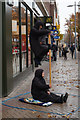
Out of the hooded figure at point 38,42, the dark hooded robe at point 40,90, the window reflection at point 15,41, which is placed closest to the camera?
the hooded figure at point 38,42

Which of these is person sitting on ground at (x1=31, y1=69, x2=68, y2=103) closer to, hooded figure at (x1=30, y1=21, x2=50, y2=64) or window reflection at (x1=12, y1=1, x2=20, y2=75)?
hooded figure at (x1=30, y1=21, x2=50, y2=64)

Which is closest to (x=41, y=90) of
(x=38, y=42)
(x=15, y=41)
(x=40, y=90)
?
(x=40, y=90)

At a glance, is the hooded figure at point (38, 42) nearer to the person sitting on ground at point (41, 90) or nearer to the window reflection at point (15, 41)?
the person sitting on ground at point (41, 90)

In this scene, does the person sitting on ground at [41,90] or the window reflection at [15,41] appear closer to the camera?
the person sitting on ground at [41,90]

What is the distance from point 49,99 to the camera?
28.9 ft

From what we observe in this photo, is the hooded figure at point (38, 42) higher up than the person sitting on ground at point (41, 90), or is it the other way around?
the hooded figure at point (38, 42)

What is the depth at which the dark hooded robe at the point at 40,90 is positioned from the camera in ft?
28.4

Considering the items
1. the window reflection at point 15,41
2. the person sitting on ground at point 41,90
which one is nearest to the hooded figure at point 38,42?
the person sitting on ground at point 41,90

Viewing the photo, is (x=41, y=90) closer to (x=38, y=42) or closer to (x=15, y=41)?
(x=38, y=42)

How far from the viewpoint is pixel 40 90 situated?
345 inches

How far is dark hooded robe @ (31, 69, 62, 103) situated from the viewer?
8648 millimetres

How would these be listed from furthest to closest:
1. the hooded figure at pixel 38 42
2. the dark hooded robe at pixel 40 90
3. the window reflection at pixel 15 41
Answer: the window reflection at pixel 15 41 < the dark hooded robe at pixel 40 90 < the hooded figure at pixel 38 42

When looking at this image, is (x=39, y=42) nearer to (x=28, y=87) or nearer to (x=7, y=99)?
(x=7, y=99)

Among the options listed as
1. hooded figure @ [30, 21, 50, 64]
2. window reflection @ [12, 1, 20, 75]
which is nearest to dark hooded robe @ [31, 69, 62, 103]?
hooded figure @ [30, 21, 50, 64]
